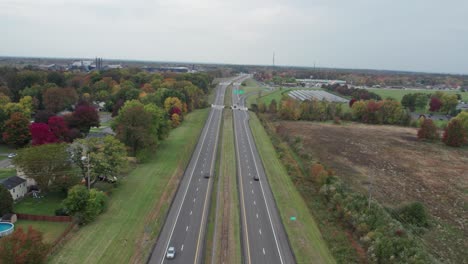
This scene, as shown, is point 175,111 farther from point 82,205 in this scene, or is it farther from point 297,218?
point 297,218

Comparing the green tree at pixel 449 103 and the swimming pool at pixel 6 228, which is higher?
the green tree at pixel 449 103

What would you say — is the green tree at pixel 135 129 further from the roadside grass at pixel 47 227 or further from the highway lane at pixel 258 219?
the roadside grass at pixel 47 227

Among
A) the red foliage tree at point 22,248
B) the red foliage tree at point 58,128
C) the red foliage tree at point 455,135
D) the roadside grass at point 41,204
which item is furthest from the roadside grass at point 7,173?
the red foliage tree at point 455,135

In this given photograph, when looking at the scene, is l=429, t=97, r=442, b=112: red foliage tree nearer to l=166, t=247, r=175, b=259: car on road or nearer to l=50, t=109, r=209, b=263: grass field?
l=50, t=109, r=209, b=263: grass field

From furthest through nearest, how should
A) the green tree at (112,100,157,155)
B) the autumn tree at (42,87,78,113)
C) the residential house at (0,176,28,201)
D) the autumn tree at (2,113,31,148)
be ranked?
the autumn tree at (42,87,78,113) → the autumn tree at (2,113,31,148) → the green tree at (112,100,157,155) → the residential house at (0,176,28,201)

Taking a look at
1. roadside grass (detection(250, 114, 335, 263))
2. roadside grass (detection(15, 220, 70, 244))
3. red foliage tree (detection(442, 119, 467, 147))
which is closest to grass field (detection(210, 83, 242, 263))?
roadside grass (detection(250, 114, 335, 263))

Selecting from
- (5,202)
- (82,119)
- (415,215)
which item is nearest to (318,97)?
(82,119)
